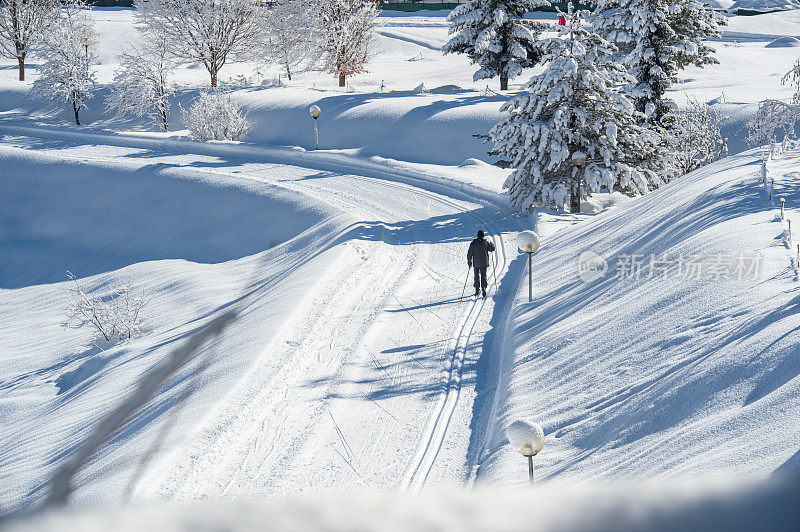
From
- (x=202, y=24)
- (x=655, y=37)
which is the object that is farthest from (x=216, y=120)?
(x=655, y=37)

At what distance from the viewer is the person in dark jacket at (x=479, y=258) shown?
15391mm

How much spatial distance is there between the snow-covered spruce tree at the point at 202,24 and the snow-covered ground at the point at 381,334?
1451 cm

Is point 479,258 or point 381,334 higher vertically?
point 479,258

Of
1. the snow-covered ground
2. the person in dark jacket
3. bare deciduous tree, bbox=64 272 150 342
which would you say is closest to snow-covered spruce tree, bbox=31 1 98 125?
the snow-covered ground

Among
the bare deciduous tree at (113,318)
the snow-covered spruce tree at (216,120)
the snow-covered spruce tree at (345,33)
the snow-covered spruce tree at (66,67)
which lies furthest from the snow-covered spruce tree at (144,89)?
the bare deciduous tree at (113,318)

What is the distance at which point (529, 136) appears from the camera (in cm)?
2133

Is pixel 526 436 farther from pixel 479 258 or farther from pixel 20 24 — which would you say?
pixel 20 24

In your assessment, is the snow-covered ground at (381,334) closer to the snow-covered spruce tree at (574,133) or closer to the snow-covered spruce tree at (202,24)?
the snow-covered spruce tree at (574,133)

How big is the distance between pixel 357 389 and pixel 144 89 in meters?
33.9

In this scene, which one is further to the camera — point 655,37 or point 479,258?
point 655,37

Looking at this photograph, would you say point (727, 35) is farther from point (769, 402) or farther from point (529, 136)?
point (769, 402)

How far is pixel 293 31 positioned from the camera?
47.5 metres

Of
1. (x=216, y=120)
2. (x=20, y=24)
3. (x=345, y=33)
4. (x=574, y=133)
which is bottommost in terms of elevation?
(x=574, y=133)

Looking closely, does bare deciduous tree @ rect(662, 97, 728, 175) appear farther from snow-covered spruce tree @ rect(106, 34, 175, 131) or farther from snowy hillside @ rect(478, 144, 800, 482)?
snow-covered spruce tree @ rect(106, 34, 175, 131)
